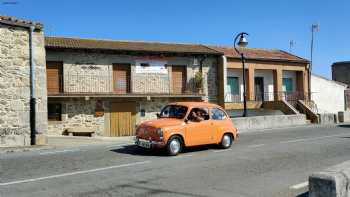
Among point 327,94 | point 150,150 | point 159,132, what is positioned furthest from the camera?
point 327,94

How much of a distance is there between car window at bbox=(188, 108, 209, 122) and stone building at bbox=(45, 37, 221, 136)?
12.4 m

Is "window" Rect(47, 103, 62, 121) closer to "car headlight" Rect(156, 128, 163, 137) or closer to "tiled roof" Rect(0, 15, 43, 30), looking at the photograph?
"tiled roof" Rect(0, 15, 43, 30)

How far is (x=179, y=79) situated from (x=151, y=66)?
238cm

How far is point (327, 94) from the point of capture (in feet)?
132

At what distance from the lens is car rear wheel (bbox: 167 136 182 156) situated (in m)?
13.7

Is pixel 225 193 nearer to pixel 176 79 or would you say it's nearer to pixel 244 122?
pixel 244 122

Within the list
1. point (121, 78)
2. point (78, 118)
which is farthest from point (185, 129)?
point (121, 78)

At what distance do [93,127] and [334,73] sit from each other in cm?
3635

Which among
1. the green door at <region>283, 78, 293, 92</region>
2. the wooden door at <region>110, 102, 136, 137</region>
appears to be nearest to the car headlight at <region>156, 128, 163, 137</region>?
the wooden door at <region>110, 102, 136, 137</region>

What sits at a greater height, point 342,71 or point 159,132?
point 342,71

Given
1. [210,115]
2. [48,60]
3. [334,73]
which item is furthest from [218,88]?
[334,73]

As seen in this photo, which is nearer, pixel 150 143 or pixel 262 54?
pixel 150 143

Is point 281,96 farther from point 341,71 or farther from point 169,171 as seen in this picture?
point 169,171

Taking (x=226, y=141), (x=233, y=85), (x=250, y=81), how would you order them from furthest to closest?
(x=233, y=85)
(x=250, y=81)
(x=226, y=141)
